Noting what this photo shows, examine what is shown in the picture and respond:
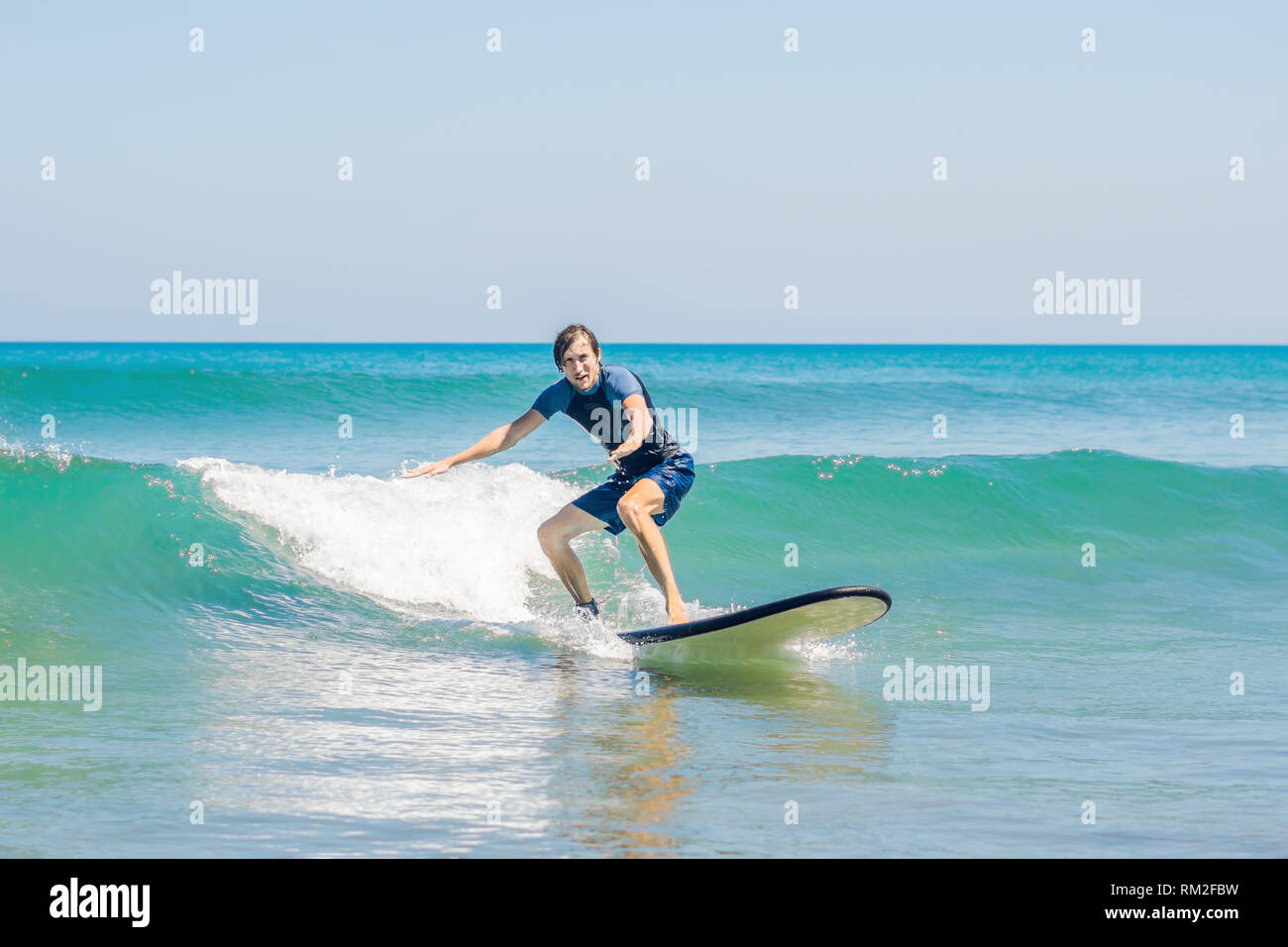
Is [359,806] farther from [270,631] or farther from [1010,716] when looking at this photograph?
[270,631]

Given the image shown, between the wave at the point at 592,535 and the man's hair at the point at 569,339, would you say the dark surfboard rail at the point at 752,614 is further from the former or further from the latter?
the man's hair at the point at 569,339

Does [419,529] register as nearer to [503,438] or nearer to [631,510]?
[503,438]

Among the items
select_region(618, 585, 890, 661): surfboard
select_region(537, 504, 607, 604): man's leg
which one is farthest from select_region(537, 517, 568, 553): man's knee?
select_region(618, 585, 890, 661): surfboard

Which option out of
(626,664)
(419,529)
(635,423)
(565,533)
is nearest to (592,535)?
(419,529)

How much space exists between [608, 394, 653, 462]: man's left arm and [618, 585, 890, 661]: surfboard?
3.76 ft

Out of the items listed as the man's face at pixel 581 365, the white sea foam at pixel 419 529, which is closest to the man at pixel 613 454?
the man's face at pixel 581 365

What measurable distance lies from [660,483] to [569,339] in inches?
42.9

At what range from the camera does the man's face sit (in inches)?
271

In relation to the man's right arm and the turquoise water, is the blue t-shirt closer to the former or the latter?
the man's right arm

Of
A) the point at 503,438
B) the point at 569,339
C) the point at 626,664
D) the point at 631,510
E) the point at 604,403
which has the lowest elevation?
the point at 626,664

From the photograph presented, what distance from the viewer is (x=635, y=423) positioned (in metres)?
6.81
